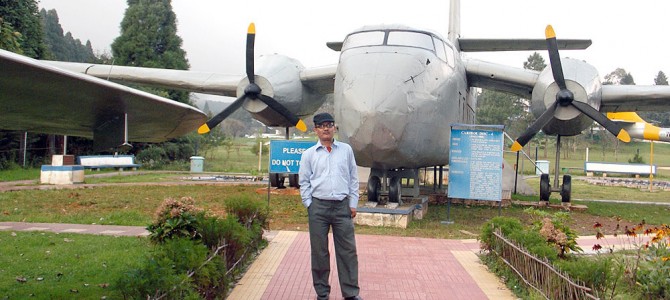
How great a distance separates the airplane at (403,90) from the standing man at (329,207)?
1.58m

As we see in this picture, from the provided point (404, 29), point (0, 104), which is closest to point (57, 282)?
point (0, 104)

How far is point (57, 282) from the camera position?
740cm

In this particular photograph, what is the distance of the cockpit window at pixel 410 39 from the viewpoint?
42.7ft

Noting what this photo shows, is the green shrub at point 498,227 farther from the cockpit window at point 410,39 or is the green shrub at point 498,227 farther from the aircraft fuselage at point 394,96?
the cockpit window at point 410,39

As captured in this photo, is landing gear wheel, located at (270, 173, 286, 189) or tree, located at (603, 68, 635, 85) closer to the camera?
landing gear wheel, located at (270, 173, 286, 189)

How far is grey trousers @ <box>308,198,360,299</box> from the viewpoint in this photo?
6.52 meters

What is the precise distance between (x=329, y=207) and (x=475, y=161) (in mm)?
7949

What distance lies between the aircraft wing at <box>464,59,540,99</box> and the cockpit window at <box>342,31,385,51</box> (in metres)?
4.81

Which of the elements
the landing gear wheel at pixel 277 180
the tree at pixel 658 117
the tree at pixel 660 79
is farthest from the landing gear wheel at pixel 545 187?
the tree at pixel 660 79

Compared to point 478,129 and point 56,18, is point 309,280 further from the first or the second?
point 56,18

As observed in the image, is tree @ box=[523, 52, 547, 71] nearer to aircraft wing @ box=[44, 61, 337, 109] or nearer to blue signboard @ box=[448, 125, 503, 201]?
aircraft wing @ box=[44, 61, 337, 109]

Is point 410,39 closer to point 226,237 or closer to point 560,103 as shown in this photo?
point 560,103

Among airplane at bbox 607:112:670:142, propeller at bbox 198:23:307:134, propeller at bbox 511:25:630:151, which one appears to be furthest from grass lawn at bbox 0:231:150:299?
airplane at bbox 607:112:670:142

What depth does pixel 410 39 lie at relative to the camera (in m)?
13.2
